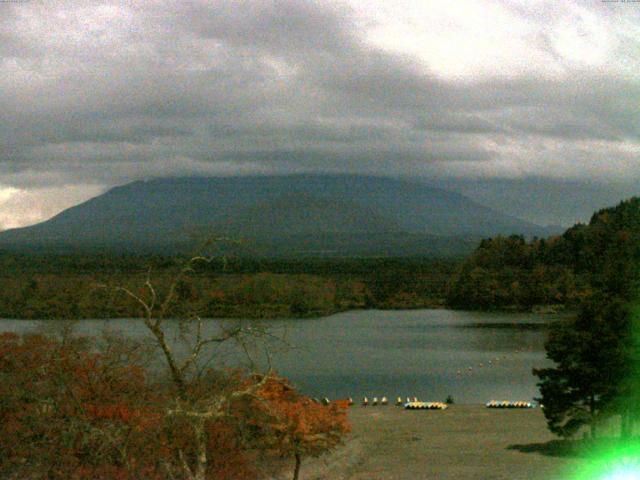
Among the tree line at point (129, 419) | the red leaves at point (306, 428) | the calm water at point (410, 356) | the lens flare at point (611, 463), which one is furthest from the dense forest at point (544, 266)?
the tree line at point (129, 419)

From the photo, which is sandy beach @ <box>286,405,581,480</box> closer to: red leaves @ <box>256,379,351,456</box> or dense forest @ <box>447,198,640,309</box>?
red leaves @ <box>256,379,351,456</box>

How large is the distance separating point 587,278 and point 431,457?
90.7 meters

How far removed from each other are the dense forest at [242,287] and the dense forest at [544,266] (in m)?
5.70

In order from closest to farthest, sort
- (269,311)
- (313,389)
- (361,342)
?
1. (313,389)
2. (361,342)
3. (269,311)

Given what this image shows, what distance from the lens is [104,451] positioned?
1691cm

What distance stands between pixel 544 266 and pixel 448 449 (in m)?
95.9

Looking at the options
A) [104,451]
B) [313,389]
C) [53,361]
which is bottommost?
[313,389]

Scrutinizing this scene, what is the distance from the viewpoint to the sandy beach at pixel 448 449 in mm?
24297

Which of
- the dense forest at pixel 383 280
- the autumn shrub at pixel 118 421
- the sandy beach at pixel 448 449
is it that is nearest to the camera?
the autumn shrub at pixel 118 421

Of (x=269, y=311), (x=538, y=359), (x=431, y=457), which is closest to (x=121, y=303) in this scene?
(x=269, y=311)

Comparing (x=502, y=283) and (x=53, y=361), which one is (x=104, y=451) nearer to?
(x=53, y=361)

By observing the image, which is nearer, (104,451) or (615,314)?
(104,451)

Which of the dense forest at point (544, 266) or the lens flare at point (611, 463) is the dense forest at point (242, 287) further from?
the lens flare at point (611, 463)

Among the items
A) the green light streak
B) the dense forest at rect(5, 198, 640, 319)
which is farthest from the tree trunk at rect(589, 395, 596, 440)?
the dense forest at rect(5, 198, 640, 319)
